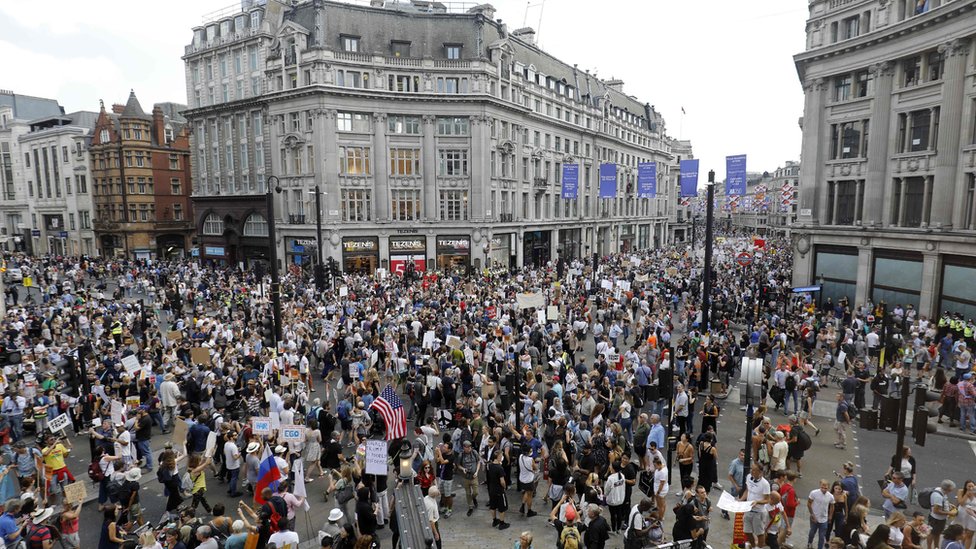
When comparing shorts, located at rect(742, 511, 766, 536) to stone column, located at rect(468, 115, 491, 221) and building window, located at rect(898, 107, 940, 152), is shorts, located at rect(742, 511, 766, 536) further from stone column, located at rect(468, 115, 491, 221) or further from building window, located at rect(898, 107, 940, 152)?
stone column, located at rect(468, 115, 491, 221)

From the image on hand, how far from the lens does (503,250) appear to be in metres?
55.0

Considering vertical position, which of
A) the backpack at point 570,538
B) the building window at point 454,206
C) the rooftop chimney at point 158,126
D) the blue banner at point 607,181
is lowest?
the backpack at point 570,538

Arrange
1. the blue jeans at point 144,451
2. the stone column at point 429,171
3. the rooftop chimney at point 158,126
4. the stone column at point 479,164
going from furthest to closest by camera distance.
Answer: the rooftop chimney at point 158,126, the stone column at point 479,164, the stone column at point 429,171, the blue jeans at point 144,451

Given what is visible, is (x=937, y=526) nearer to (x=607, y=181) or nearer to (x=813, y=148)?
(x=813, y=148)

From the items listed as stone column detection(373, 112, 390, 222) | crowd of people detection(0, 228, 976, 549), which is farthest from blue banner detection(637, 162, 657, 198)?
stone column detection(373, 112, 390, 222)

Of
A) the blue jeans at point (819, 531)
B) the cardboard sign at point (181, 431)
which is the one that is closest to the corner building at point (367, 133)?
the cardboard sign at point (181, 431)

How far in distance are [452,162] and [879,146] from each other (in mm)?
32162

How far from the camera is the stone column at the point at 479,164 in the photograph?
4997 centimetres

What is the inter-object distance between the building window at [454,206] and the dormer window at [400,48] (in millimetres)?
12720

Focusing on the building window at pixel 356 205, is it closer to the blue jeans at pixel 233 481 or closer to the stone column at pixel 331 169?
the stone column at pixel 331 169

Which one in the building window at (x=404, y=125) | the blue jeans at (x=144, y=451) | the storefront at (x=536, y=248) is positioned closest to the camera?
the blue jeans at (x=144, y=451)

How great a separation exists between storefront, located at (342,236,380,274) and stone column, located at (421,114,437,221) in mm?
5289

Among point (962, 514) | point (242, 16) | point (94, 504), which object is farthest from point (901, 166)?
point (242, 16)

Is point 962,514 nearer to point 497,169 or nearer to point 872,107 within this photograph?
point 872,107
